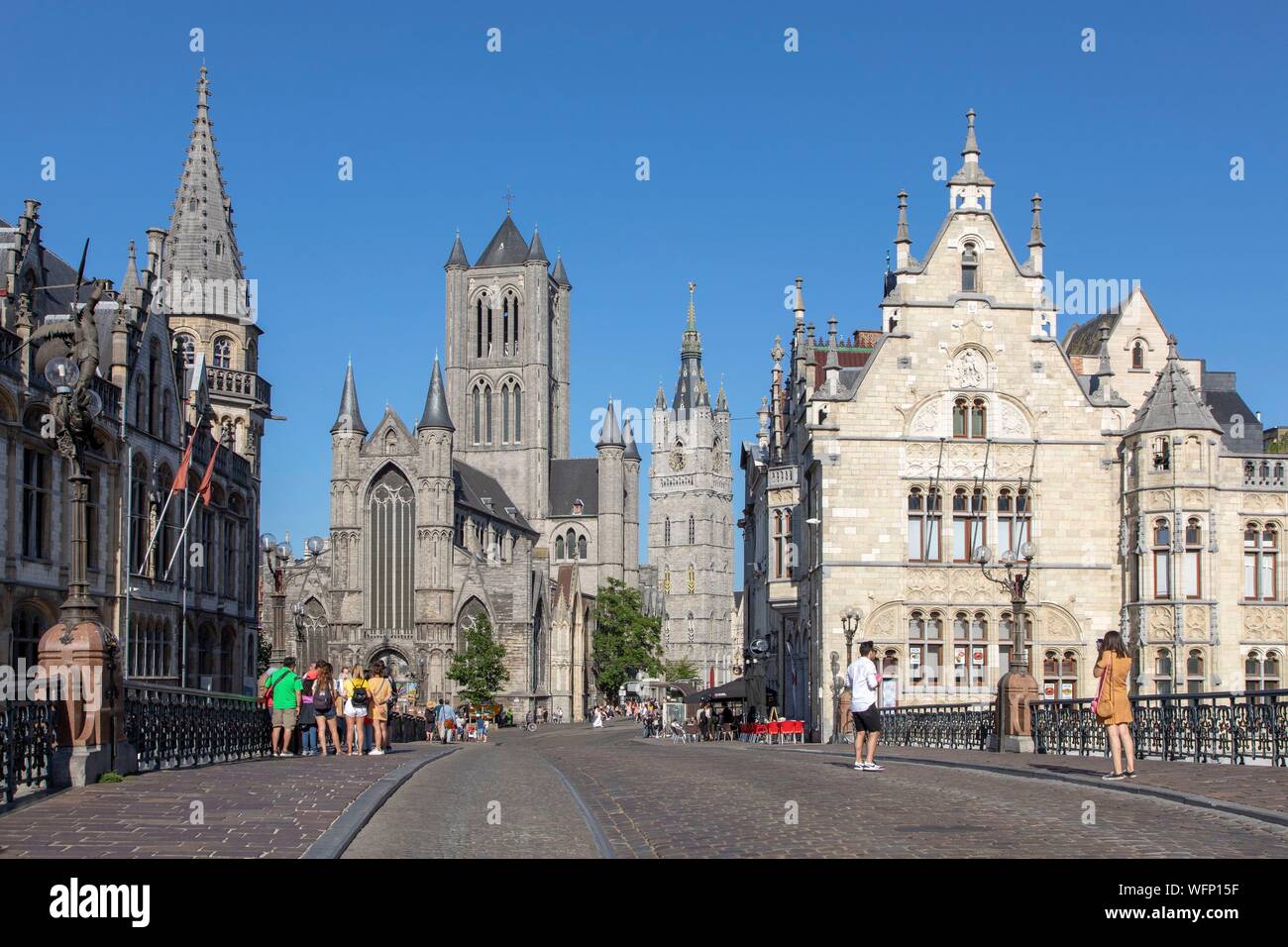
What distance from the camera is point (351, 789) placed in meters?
16.7

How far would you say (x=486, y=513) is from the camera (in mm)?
117500

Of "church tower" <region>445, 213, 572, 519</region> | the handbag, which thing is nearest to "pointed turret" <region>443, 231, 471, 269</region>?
"church tower" <region>445, 213, 572, 519</region>

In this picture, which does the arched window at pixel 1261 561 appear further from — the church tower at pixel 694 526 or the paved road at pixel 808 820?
the church tower at pixel 694 526

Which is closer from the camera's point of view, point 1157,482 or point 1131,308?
point 1157,482

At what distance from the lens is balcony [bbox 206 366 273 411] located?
204 ft

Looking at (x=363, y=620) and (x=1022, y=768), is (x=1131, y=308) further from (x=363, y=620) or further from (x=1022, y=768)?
(x=363, y=620)

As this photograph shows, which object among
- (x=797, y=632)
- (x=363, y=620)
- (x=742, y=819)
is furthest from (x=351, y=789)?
(x=363, y=620)

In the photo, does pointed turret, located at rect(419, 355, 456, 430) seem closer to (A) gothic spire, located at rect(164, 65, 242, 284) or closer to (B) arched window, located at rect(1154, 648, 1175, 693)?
(A) gothic spire, located at rect(164, 65, 242, 284)

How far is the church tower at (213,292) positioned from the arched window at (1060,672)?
105 ft

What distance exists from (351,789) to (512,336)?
119m

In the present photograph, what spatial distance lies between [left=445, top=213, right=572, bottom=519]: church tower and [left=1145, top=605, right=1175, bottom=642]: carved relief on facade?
3703 inches

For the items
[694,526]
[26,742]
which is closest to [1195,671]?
[26,742]

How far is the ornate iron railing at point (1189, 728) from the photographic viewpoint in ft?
67.3

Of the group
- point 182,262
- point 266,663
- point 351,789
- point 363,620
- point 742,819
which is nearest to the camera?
point 742,819
